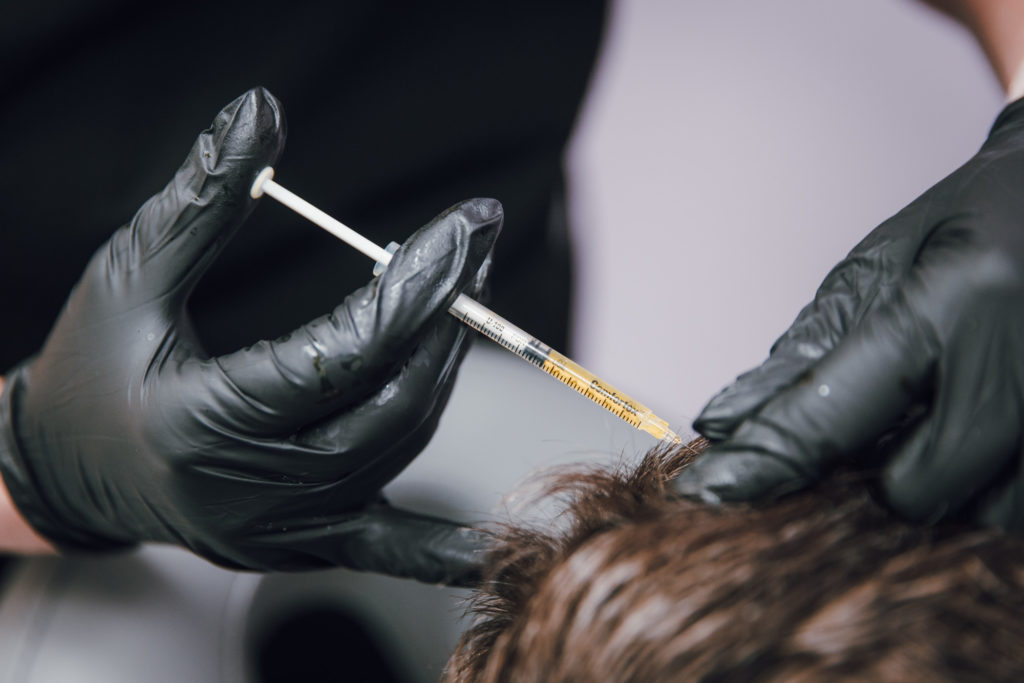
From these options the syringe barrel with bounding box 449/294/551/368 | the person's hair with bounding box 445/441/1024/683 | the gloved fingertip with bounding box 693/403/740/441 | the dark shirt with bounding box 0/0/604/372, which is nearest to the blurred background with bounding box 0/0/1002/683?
the dark shirt with bounding box 0/0/604/372

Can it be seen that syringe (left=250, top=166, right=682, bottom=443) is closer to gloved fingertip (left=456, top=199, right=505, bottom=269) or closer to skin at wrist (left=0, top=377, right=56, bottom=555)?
gloved fingertip (left=456, top=199, right=505, bottom=269)

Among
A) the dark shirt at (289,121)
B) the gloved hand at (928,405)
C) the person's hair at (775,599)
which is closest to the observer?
the person's hair at (775,599)

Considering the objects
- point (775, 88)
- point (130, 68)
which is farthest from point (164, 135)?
point (775, 88)

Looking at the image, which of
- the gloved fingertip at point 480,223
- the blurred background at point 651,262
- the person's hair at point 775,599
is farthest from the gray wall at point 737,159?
the person's hair at point 775,599

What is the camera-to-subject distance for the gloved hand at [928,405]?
0.69 meters

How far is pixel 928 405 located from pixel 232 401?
839 mm

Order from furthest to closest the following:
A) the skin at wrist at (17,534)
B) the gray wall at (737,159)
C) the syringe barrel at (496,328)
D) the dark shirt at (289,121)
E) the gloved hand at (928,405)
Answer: the gray wall at (737,159) → the dark shirt at (289,121) → the skin at wrist at (17,534) → the syringe barrel at (496,328) → the gloved hand at (928,405)

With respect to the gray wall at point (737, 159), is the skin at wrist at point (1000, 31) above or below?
above

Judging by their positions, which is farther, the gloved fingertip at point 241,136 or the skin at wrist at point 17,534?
the skin at wrist at point 17,534

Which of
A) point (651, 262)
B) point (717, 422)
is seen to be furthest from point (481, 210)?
point (651, 262)

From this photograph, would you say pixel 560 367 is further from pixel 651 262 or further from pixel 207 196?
pixel 651 262

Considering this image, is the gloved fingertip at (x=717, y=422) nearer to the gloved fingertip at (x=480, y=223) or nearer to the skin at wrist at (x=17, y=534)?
the gloved fingertip at (x=480, y=223)

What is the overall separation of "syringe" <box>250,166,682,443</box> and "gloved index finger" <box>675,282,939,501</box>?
0.22 meters

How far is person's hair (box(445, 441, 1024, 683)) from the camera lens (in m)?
0.52
